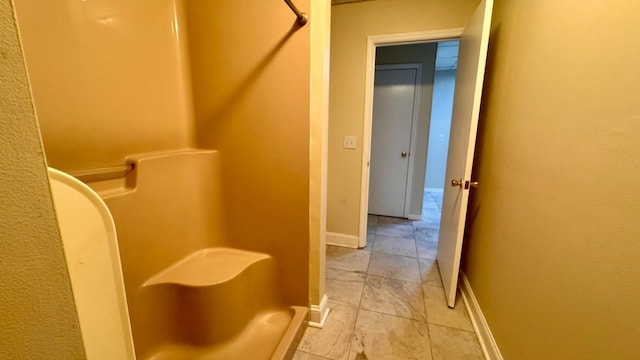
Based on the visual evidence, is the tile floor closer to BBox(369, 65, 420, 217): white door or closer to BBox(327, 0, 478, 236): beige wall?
BBox(327, 0, 478, 236): beige wall

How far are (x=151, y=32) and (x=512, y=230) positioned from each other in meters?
2.11

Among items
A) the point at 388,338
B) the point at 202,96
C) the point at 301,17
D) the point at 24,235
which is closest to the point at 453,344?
the point at 388,338

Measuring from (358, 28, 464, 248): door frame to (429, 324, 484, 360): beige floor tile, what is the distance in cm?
115

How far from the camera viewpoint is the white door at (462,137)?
1.49 meters

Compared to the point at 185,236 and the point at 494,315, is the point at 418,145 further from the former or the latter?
the point at 185,236

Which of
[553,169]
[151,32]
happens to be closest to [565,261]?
[553,169]

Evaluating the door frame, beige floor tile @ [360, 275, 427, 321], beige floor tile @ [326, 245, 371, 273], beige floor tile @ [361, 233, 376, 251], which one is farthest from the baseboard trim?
beige floor tile @ [360, 275, 427, 321]

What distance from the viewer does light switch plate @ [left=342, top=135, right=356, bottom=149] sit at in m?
2.46

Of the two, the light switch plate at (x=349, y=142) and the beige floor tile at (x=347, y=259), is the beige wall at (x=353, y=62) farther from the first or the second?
the beige floor tile at (x=347, y=259)

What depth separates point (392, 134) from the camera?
10.9ft

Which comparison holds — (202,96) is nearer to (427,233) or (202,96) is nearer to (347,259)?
(347,259)

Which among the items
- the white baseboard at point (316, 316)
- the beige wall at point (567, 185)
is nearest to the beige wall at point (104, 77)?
the white baseboard at point (316, 316)

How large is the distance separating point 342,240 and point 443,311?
3.76ft

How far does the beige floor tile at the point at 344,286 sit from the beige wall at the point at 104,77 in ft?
4.90
